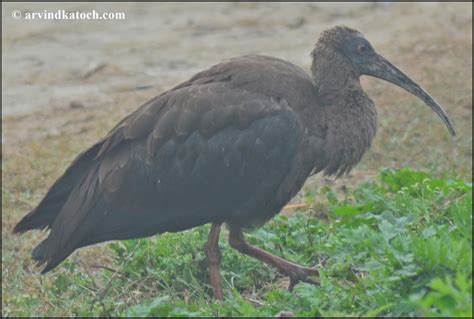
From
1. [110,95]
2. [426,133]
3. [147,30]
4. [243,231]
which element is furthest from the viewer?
[147,30]

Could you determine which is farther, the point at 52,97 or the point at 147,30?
the point at 147,30

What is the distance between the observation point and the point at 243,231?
7.02 meters

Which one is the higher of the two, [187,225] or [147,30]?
[147,30]

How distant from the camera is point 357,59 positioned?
735 cm

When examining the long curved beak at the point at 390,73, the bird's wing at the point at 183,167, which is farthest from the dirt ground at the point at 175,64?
the long curved beak at the point at 390,73

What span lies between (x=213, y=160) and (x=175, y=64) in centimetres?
608

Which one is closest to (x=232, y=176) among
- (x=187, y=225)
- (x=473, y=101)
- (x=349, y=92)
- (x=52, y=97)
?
(x=187, y=225)

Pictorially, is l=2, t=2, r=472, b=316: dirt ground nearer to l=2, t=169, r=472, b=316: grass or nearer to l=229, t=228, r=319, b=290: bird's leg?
l=2, t=169, r=472, b=316: grass

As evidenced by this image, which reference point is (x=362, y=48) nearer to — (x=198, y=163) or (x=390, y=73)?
(x=390, y=73)

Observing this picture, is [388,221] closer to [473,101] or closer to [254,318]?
[254,318]

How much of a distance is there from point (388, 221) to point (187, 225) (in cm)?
111

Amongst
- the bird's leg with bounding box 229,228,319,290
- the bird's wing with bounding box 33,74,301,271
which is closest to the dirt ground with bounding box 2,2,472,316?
the bird's wing with bounding box 33,74,301,271

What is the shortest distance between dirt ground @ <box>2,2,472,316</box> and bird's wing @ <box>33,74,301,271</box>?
1.80 meters
